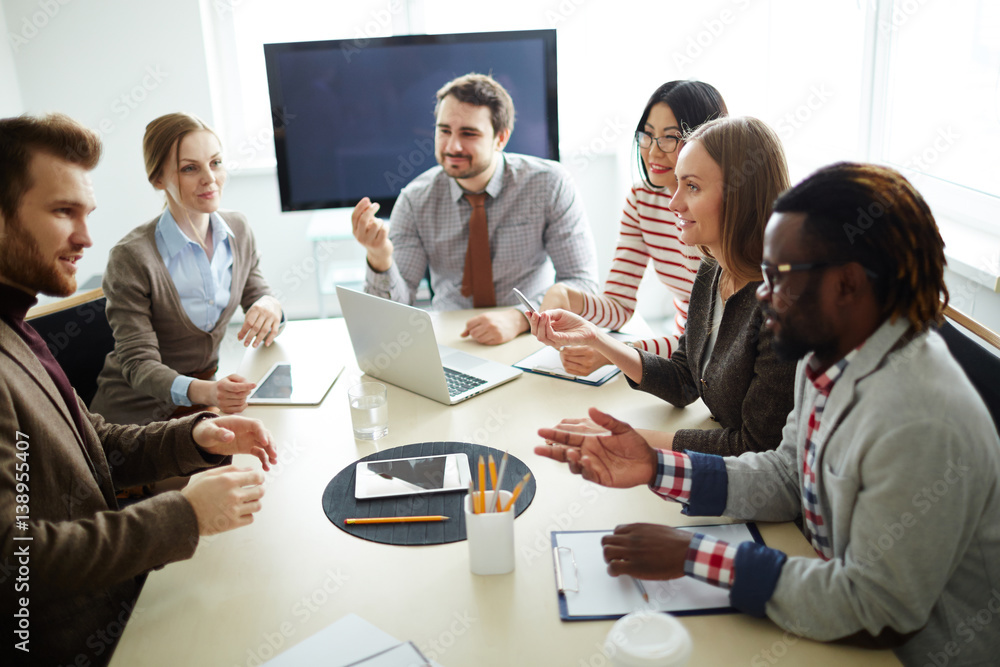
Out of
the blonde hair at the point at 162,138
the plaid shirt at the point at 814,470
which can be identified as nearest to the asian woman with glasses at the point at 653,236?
the plaid shirt at the point at 814,470

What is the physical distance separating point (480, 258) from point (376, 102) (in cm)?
87

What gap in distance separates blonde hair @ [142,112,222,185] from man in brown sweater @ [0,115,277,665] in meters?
0.92

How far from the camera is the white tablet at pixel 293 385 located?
5.65 ft

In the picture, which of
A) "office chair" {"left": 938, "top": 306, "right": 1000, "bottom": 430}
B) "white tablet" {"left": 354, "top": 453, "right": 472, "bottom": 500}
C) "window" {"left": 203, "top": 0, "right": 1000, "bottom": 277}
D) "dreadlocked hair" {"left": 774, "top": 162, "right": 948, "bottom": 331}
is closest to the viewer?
"dreadlocked hair" {"left": 774, "top": 162, "right": 948, "bottom": 331}

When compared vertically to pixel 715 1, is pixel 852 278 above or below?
below

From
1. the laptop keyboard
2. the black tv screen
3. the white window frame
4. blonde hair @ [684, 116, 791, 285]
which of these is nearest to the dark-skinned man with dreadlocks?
blonde hair @ [684, 116, 791, 285]

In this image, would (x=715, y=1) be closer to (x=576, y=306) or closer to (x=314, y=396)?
(x=576, y=306)

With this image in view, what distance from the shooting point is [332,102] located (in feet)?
9.49

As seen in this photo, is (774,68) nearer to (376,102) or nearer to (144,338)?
(376,102)

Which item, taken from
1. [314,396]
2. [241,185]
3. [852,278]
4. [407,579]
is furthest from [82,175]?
[241,185]

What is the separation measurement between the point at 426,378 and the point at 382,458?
288 mm

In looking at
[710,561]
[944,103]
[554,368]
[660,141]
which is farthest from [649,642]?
[944,103]

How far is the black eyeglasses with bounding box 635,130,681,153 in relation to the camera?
199 centimetres

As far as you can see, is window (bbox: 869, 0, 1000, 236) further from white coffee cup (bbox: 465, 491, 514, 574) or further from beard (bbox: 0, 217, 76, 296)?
beard (bbox: 0, 217, 76, 296)
